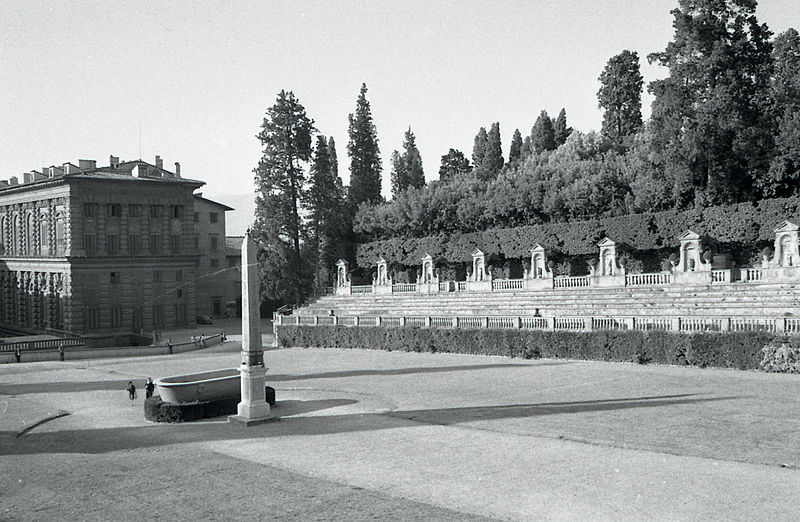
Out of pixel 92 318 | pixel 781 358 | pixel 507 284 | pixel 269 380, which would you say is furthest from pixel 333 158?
pixel 781 358

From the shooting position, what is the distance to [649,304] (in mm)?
36562

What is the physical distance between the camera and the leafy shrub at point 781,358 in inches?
998

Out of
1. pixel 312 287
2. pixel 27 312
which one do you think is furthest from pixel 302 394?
pixel 27 312

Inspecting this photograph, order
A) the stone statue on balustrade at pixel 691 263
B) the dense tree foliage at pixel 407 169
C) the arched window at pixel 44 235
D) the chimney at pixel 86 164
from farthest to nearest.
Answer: the dense tree foliage at pixel 407 169
the chimney at pixel 86 164
the arched window at pixel 44 235
the stone statue on balustrade at pixel 691 263

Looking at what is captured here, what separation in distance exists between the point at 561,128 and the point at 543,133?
5.11 meters

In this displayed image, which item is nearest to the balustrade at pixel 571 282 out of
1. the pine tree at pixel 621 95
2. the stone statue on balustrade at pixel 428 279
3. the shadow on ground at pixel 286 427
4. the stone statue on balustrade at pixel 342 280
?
the stone statue on balustrade at pixel 428 279

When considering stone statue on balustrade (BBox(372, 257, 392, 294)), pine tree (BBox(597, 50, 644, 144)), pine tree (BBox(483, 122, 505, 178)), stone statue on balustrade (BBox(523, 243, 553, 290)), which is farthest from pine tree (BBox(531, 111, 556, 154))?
stone statue on balustrade (BBox(523, 243, 553, 290))

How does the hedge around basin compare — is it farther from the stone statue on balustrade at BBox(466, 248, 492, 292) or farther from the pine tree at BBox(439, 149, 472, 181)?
the pine tree at BBox(439, 149, 472, 181)

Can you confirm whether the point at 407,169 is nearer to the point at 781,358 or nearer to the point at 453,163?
the point at 453,163

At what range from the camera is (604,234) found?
47.6 meters

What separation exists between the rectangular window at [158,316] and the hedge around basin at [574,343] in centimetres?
2246

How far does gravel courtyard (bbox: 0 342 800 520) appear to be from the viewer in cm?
1204

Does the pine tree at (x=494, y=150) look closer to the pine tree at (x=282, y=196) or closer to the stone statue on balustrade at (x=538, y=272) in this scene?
the pine tree at (x=282, y=196)

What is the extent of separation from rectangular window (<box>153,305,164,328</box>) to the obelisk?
4437 cm
